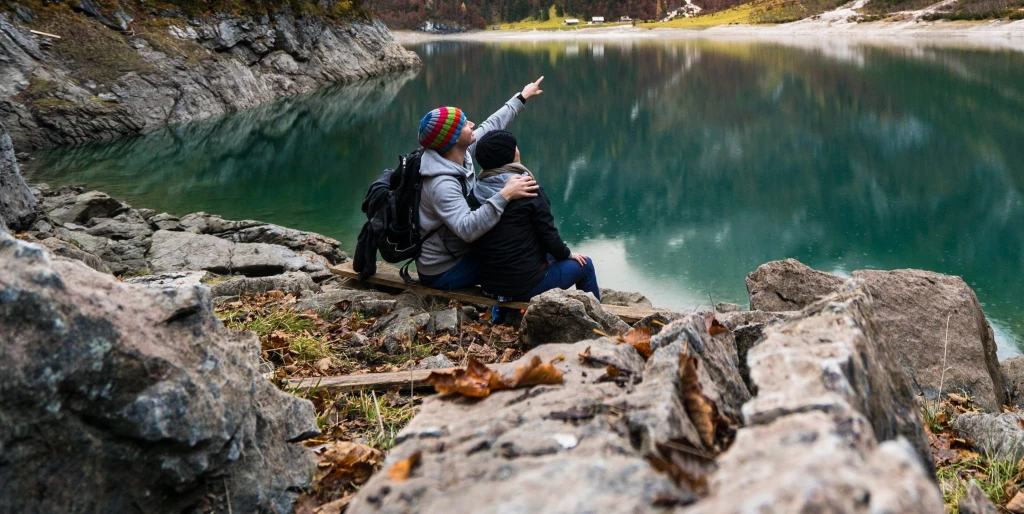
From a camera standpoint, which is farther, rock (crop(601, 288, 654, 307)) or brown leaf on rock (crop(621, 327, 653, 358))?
rock (crop(601, 288, 654, 307))

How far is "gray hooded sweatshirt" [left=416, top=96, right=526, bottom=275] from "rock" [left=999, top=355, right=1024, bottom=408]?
4460 millimetres

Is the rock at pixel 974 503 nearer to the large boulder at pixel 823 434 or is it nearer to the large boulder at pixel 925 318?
the large boulder at pixel 823 434

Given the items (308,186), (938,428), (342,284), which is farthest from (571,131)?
(938,428)

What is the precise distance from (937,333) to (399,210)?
426cm

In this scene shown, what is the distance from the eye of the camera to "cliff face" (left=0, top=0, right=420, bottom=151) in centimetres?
2578

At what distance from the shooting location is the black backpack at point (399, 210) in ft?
20.1

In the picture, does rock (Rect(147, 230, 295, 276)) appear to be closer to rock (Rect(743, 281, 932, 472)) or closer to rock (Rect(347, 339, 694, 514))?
rock (Rect(347, 339, 694, 514))

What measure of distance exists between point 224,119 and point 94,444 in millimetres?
32687

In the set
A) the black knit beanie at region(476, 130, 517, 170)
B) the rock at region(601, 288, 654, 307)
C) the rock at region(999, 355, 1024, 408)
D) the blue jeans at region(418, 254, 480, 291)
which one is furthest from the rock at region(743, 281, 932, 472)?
the rock at region(601, 288, 654, 307)

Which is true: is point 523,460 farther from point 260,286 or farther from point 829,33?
point 829,33

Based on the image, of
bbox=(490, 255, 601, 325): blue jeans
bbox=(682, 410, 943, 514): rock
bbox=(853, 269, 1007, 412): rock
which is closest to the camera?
bbox=(682, 410, 943, 514): rock

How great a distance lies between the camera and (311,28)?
4600 cm

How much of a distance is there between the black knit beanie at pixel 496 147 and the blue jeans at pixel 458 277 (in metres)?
0.92

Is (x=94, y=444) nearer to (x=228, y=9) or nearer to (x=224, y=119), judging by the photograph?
(x=224, y=119)
